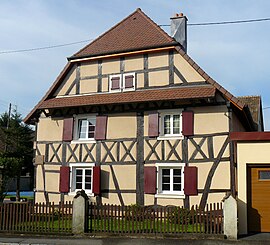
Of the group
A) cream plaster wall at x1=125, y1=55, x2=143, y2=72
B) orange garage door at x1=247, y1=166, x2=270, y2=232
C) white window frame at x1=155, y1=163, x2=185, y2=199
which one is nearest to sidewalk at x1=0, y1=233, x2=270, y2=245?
orange garage door at x1=247, y1=166, x2=270, y2=232

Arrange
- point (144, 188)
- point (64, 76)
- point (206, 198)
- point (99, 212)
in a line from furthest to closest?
point (64, 76) → point (144, 188) → point (206, 198) → point (99, 212)

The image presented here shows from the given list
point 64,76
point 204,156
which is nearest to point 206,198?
point 204,156

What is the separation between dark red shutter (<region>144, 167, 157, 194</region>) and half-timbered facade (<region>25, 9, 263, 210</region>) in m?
0.04

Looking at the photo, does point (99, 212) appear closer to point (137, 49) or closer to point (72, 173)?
point (72, 173)

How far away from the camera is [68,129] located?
17.9 metres

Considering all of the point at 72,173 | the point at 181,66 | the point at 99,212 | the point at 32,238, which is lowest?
the point at 32,238

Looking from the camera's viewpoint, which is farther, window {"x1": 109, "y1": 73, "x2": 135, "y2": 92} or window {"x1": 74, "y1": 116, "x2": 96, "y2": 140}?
window {"x1": 74, "y1": 116, "x2": 96, "y2": 140}

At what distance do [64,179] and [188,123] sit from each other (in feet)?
20.7

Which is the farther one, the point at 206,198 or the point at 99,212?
the point at 206,198

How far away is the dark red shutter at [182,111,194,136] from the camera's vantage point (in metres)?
15.5

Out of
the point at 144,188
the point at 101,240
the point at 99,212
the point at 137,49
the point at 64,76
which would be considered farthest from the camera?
the point at 64,76

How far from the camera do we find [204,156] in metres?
15.2

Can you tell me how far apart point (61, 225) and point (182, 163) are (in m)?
5.39

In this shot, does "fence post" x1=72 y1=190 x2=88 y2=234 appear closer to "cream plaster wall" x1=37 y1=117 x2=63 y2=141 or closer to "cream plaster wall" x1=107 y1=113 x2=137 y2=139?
"cream plaster wall" x1=107 y1=113 x2=137 y2=139
